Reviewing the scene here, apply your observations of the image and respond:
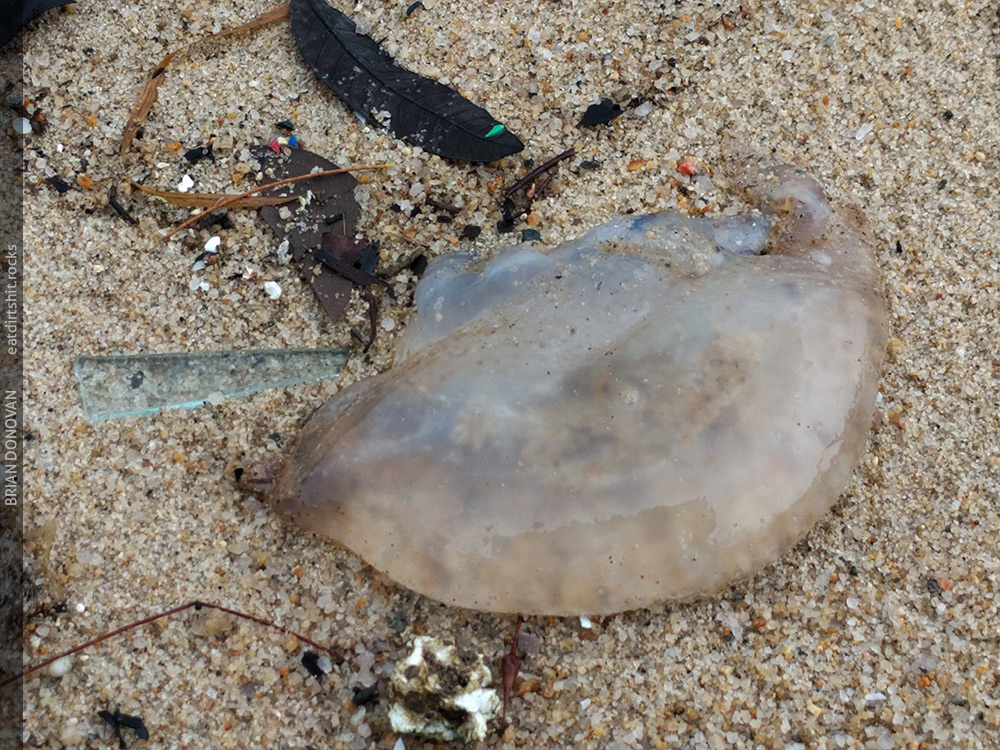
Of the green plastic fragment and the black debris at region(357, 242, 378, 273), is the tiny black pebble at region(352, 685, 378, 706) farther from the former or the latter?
the black debris at region(357, 242, 378, 273)

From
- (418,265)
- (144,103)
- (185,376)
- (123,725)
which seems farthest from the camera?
(144,103)

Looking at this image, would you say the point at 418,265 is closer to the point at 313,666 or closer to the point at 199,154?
the point at 199,154

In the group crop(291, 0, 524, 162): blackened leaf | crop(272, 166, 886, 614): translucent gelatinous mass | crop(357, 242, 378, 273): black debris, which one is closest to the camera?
crop(272, 166, 886, 614): translucent gelatinous mass

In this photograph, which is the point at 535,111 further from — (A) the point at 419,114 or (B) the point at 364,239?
(B) the point at 364,239

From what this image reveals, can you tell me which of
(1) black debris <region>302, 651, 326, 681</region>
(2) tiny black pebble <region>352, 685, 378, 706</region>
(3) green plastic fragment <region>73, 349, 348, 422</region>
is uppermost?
(3) green plastic fragment <region>73, 349, 348, 422</region>

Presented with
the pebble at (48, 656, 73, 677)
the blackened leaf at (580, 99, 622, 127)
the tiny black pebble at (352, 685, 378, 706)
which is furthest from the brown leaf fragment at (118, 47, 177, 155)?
the tiny black pebble at (352, 685, 378, 706)

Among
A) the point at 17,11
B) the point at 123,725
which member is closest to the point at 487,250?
the point at 123,725
